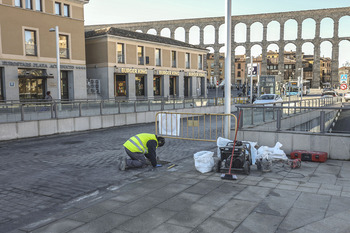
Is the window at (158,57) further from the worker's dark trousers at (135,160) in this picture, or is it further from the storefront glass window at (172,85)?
the worker's dark trousers at (135,160)

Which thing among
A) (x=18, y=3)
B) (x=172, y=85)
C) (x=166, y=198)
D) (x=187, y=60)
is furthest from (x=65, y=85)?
(x=166, y=198)

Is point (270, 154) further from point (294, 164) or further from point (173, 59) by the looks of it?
point (173, 59)

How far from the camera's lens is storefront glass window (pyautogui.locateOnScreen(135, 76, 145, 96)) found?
40438 mm

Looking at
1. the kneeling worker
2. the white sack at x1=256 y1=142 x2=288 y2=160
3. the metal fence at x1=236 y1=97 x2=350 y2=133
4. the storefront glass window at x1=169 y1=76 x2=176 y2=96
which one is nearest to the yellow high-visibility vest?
the kneeling worker

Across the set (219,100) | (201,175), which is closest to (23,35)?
(219,100)

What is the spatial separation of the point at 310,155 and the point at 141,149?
5.00 m

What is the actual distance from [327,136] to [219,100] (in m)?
20.3

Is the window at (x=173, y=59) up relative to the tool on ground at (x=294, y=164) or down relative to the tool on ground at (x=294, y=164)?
up

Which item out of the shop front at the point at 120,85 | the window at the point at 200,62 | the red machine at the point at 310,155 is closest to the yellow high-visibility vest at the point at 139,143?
the red machine at the point at 310,155

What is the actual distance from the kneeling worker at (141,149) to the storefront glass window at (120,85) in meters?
29.9

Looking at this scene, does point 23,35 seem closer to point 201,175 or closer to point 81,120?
point 81,120

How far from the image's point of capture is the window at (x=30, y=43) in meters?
28.1

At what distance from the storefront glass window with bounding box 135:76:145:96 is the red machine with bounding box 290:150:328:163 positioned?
1272 inches

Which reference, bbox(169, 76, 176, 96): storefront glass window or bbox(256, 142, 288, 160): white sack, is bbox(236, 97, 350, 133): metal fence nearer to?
bbox(256, 142, 288, 160): white sack
